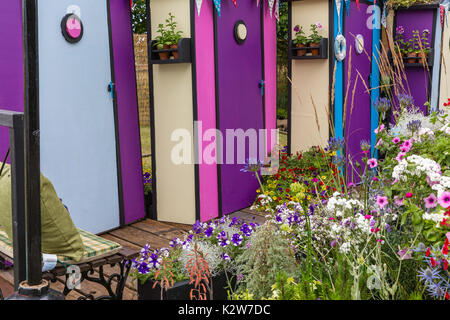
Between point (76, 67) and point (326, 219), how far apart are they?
2631 mm

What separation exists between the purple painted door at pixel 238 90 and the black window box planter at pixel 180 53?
1.40ft

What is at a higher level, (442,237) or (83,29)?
(83,29)

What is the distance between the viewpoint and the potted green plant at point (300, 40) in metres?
5.55

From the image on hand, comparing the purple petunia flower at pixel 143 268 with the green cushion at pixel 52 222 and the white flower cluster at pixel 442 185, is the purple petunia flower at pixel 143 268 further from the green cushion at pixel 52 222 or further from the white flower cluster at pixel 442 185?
the white flower cluster at pixel 442 185

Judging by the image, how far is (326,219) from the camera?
242cm

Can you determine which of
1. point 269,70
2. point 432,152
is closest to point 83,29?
point 269,70

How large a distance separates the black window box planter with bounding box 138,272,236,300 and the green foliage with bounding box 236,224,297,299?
0.49 ft

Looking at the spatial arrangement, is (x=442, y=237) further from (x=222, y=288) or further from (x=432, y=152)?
(x=222, y=288)

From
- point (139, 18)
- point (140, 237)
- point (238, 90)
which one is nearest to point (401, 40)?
point (238, 90)

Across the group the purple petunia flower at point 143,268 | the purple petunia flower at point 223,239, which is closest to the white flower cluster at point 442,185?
the purple petunia flower at point 223,239

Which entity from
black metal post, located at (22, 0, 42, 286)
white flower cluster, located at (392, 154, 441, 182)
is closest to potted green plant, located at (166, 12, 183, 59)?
white flower cluster, located at (392, 154, 441, 182)

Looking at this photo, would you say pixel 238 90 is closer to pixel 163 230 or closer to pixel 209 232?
pixel 163 230
